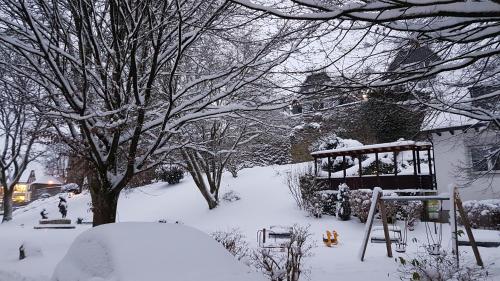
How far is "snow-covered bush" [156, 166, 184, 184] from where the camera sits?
2616cm

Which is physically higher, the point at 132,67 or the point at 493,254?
the point at 132,67

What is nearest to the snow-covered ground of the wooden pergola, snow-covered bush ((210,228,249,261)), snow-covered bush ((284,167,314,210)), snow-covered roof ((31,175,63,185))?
snow-covered bush ((284,167,314,210))

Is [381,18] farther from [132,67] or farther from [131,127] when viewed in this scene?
[131,127]

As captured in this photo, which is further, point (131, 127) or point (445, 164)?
point (445, 164)

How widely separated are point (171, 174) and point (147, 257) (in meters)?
22.9

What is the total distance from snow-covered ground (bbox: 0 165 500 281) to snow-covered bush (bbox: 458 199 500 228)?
1037 millimetres

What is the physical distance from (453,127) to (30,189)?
66.5 metres

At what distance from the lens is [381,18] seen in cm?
381

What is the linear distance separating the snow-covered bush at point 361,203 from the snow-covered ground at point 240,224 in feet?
1.37

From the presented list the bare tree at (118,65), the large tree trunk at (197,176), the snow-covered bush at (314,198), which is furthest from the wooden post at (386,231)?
the large tree trunk at (197,176)

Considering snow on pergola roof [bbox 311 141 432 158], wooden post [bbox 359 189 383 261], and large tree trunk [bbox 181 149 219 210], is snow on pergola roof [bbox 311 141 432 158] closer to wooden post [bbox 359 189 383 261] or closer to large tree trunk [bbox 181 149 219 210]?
large tree trunk [bbox 181 149 219 210]

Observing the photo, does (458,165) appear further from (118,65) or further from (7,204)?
(7,204)

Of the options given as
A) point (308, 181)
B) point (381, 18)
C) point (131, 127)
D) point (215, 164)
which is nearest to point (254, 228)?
point (308, 181)

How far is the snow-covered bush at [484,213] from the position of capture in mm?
13281
